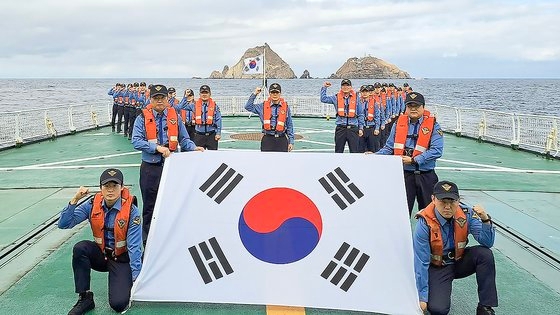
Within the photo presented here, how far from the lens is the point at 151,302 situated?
3.77 m

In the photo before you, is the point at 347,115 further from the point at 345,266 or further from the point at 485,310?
the point at 485,310

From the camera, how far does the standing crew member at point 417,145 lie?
188 inches

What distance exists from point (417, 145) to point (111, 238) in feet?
10.0

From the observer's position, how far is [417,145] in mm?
4871

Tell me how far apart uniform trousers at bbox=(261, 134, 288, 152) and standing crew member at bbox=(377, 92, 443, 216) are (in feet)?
9.81

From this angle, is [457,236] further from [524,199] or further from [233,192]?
[524,199]

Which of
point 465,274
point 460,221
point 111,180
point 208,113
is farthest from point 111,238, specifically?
point 208,113

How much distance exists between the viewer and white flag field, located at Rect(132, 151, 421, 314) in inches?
143

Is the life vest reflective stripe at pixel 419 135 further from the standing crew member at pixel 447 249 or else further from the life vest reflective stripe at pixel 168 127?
the life vest reflective stripe at pixel 168 127

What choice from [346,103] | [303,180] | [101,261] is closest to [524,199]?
[346,103]

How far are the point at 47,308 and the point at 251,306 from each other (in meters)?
1.65

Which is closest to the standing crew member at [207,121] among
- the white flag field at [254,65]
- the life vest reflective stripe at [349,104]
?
the life vest reflective stripe at [349,104]

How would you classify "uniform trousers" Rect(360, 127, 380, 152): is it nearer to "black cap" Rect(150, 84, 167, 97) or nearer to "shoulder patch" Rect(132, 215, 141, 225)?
"black cap" Rect(150, 84, 167, 97)

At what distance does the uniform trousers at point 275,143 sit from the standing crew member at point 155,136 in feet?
8.92
